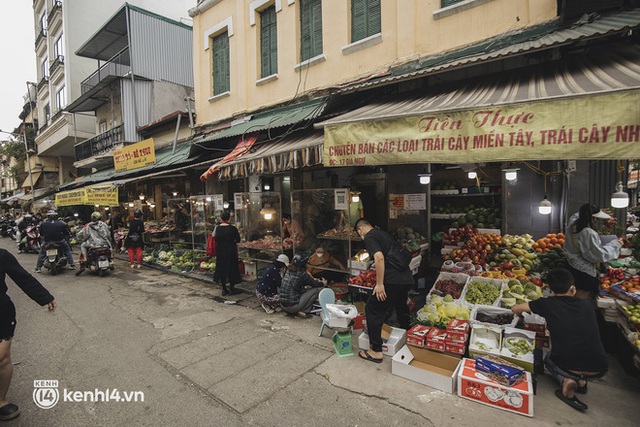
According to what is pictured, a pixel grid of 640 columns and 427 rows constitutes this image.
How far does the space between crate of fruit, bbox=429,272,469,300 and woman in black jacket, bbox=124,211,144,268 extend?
1009 cm

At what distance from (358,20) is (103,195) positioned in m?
11.9

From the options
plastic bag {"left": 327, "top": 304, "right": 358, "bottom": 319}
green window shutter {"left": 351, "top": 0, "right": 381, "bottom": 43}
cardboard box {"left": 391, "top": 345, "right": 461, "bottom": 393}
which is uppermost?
green window shutter {"left": 351, "top": 0, "right": 381, "bottom": 43}

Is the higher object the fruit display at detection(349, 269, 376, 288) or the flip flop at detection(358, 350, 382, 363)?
the fruit display at detection(349, 269, 376, 288)

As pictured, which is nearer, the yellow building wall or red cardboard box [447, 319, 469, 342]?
red cardboard box [447, 319, 469, 342]

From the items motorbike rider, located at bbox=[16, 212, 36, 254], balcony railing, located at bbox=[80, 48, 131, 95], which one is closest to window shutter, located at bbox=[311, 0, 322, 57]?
balcony railing, located at bbox=[80, 48, 131, 95]

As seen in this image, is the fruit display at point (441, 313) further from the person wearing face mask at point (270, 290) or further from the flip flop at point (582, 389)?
the person wearing face mask at point (270, 290)

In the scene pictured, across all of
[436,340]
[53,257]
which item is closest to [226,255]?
[436,340]

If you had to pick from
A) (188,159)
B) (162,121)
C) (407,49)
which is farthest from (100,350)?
(162,121)

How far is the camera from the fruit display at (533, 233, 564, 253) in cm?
608

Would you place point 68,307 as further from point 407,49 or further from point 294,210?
point 407,49

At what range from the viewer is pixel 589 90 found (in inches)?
120

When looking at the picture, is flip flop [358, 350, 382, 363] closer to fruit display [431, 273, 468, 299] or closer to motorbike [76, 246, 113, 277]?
fruit display [431, 273, 468, 299]

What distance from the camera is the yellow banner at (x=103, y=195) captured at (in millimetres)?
12211

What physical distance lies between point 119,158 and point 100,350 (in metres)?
12.3
